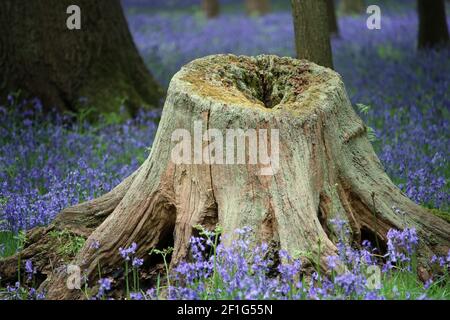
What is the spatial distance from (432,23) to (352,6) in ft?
42.3

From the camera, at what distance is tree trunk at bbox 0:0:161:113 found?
27.8ft

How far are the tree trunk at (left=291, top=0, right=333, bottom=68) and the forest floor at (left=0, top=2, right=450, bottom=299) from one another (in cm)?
71

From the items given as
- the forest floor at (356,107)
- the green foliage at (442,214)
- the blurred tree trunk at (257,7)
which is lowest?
the green foliage at (442,214)

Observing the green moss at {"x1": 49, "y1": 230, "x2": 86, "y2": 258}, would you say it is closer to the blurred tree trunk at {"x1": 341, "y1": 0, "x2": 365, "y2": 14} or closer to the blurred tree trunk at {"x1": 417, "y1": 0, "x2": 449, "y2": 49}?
the blurred tree trunk at {"x1": 417, "y1": 0, "x2": 449, "y2": 49}

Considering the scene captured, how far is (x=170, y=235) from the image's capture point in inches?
187

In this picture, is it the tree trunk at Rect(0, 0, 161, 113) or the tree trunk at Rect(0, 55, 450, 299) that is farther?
the tree trunk at Rect(0, 0, 161, 113)

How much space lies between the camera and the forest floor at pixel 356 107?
13.3 feet

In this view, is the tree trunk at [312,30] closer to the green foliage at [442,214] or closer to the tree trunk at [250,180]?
the tree trunk at [250,180]

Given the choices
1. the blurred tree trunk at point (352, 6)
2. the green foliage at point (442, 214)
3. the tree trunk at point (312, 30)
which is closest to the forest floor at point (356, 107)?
the green foliage at point (442, 214)

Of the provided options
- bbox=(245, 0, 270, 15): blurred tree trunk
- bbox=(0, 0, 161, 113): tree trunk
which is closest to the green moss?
bbox=(0, 0, 161, 113): tree trunk

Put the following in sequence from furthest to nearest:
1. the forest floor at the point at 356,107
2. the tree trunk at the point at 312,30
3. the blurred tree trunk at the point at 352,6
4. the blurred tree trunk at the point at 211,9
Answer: the blurred tree trunk at the point at 211,9 → the blurred tree trunk at the point at 352,6 → the tree trunk at the point at 312,30 → the forest floor at the point at 356,107

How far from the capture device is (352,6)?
24.6 meters

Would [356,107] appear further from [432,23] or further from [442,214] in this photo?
[432,23]

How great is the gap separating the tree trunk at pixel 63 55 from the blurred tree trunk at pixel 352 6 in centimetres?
1656
